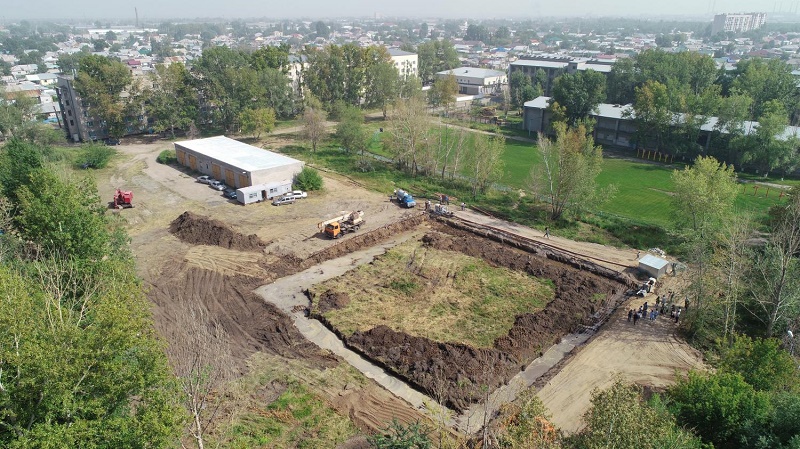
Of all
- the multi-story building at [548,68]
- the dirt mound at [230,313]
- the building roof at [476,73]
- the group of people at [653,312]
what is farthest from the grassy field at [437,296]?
the building roof at [476,73]

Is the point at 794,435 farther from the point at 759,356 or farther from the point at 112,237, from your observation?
the point at 112,237

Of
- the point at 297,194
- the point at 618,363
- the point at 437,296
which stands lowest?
the point at 618,363

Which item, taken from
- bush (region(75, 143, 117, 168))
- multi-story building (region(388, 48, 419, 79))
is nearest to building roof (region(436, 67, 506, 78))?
multi-story building (region(388, 48, 419, 79))

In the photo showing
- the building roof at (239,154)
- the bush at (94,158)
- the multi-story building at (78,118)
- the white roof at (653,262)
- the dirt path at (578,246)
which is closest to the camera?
the white roof at (653,262)

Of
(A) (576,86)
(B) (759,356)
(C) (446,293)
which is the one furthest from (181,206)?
(A) (576,86)

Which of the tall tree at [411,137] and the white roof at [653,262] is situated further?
the tall tree at [411,137]

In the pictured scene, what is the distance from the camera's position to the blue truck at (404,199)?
150ft

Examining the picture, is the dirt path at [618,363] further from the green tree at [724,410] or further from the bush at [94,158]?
the bush at [94,158]

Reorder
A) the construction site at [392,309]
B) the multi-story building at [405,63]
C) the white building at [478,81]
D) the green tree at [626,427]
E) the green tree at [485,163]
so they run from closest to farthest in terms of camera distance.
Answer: the green tree at [626,427], the construction site at [392,309], the green tree at [485,163], the white building at [478,81], the multi-story building at [405,63]

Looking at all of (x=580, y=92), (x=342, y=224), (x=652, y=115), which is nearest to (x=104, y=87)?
(x=342, y=224)

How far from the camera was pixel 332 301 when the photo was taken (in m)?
30.2

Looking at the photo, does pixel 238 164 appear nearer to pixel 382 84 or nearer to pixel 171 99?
pixel 171 99

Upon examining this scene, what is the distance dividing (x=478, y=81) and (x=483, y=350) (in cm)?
9700

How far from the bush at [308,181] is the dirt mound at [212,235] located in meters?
10.7
